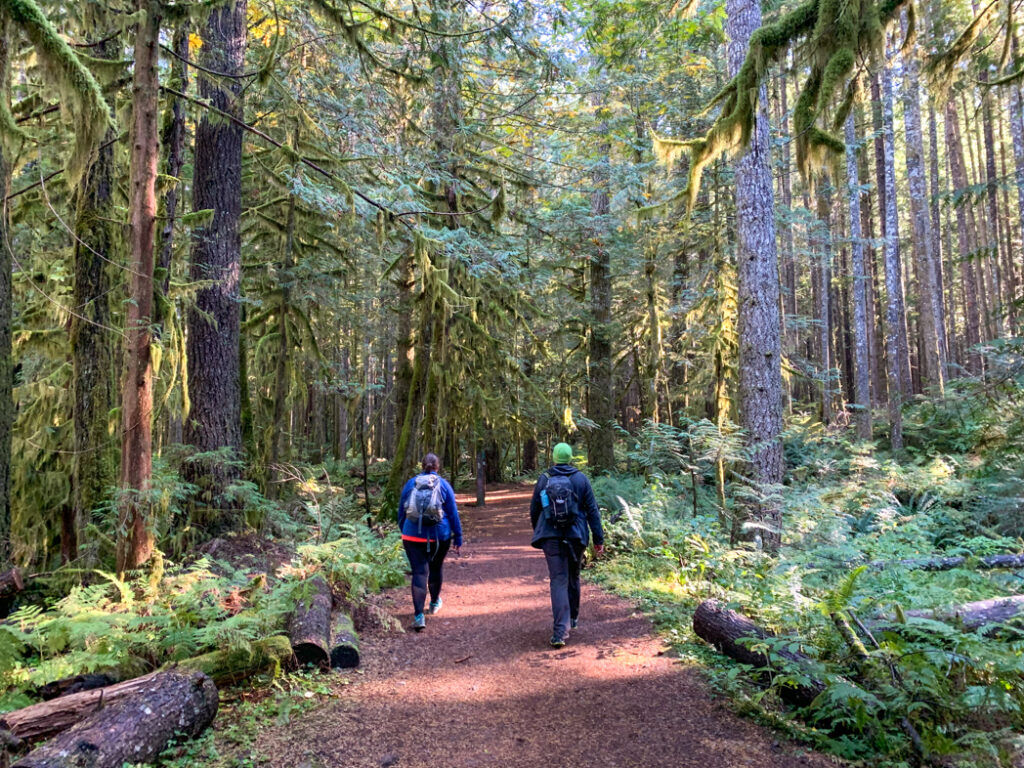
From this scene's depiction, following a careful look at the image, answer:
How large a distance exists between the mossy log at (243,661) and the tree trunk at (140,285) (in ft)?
5.70

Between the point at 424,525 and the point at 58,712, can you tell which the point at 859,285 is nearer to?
the point at 424,525

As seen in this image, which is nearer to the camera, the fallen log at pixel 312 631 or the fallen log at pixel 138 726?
the fallen log at pixel 138 726

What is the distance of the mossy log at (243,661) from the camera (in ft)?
15.6


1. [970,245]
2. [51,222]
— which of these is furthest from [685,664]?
[970,245]

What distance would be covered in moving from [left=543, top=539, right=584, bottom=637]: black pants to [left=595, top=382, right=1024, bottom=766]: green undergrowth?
1.12 metres

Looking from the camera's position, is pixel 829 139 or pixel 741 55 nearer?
pixel 829 139

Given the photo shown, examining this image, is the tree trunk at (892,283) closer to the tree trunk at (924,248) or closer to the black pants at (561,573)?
the tree trunk at (924,248)

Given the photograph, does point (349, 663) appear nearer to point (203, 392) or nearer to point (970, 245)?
point (203, 392)

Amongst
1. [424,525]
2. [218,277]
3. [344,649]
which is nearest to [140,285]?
[424,525]

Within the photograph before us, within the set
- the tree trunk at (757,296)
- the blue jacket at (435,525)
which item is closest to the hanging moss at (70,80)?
the blue jacket at (435,525)

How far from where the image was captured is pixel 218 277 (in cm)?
950

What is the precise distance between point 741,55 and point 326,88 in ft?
22.9

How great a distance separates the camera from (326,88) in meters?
10.0

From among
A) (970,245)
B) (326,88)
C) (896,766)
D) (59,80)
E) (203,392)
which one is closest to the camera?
(896,766)
